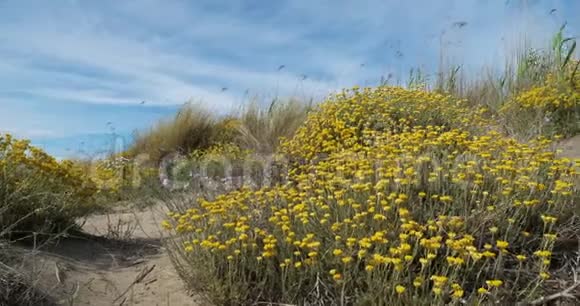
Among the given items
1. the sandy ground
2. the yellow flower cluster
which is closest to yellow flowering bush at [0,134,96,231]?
the sandy ground

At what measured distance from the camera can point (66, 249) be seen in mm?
4559

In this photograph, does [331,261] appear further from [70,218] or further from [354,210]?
[70,218]

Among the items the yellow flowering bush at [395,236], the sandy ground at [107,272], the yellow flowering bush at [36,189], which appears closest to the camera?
the yellow flowering bush at [395,236]

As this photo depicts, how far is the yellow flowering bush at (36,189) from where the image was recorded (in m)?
4.35

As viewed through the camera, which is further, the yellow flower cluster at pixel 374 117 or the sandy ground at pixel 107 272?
the yellow flower cluster at pixel 374 117

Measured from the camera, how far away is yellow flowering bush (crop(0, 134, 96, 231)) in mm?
4352

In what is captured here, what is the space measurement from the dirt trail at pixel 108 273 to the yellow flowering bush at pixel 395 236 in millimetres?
339

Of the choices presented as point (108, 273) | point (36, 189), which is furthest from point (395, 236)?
point (36, 189)

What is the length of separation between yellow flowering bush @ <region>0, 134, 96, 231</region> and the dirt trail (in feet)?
0.89

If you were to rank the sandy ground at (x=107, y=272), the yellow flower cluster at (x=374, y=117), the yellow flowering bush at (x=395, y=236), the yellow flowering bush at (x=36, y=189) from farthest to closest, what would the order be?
the yellow flower cluster at (x=374, y=117) → the yellow flowering bush at (x=36, y=189) → the sandy ground at (x=107, y=272) → the yellow flowering bush at (x=395, y=236)

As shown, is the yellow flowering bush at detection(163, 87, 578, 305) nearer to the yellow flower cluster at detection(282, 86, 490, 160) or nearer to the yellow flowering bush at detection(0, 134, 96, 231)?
the yellow flowering bush at detection(0, 134, 96, 231)

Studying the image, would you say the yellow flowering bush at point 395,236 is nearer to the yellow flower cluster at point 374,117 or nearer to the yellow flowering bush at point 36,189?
the yellow flowering bush at point 36,189

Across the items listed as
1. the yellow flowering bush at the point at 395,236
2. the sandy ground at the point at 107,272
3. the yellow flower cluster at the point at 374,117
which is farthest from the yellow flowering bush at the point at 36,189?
the yellow flower cluster at the point at 374,117

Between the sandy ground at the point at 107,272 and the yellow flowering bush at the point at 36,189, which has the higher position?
the yellow flowering bush at the point at 36,189
